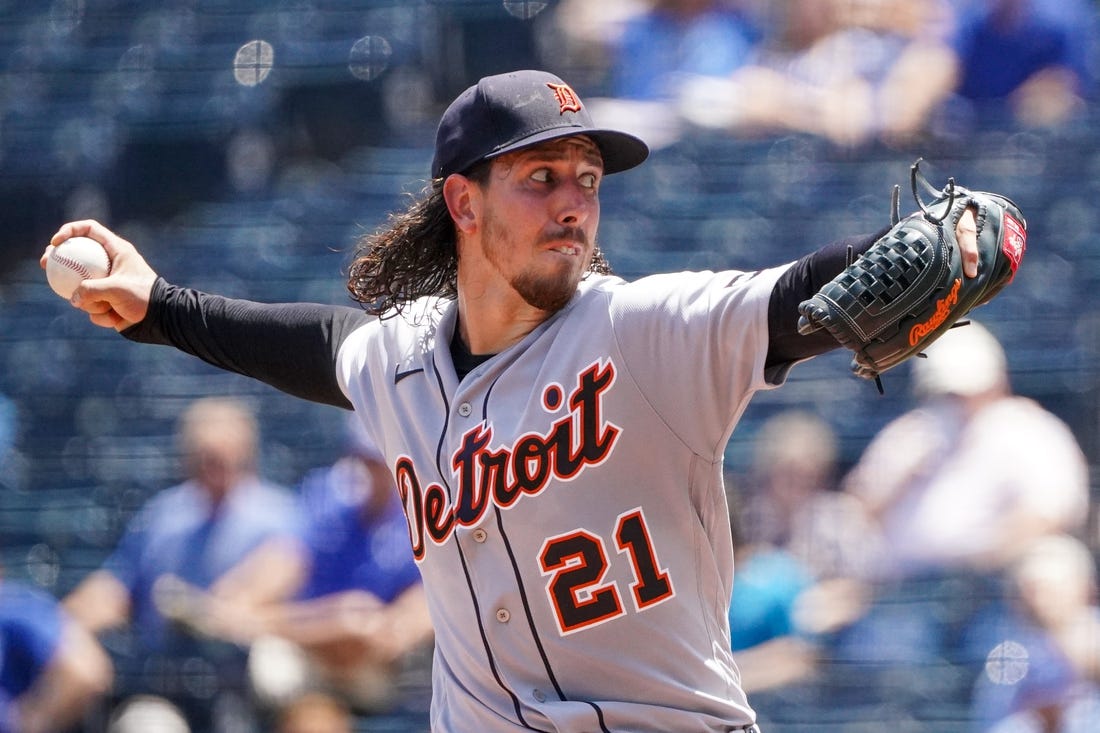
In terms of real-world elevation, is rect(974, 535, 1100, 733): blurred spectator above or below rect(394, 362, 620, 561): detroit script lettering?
below

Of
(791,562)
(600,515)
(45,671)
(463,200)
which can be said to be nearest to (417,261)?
(463,200)

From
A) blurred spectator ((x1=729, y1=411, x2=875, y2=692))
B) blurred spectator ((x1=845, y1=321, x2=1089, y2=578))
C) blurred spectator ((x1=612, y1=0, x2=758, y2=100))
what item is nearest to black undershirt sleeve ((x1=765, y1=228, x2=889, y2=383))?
blurred spectator ((x1=729, y1=411, x2=875, y2=692))

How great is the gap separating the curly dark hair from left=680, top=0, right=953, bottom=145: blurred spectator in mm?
2828

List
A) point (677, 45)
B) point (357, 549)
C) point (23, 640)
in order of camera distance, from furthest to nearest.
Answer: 1. point (677, 45)
2. point (23, 640)
3. point (357, 549)

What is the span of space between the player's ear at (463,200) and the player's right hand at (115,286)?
615 millimetres

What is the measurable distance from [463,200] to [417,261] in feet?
0.69

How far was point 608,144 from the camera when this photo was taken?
243cm

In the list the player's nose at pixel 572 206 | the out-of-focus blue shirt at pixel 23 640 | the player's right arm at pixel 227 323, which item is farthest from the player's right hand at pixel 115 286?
the out-of-focus blue shirt at pixel 23 640

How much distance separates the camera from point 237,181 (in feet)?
19.5

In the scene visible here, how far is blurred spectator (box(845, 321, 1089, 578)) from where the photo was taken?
4.32 meters

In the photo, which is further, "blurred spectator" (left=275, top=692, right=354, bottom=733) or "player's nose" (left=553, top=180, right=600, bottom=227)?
"blurred spectator" (left=275, top=692, right=354, bottom=733)

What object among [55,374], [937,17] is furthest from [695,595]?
[55,374]

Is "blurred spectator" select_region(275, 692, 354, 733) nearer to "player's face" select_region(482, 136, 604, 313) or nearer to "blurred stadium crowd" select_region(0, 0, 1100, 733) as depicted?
"blurred stadium crowd" select_region(0, 0, 1100, 733)

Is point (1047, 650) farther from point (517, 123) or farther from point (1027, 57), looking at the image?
point (517, 123)
